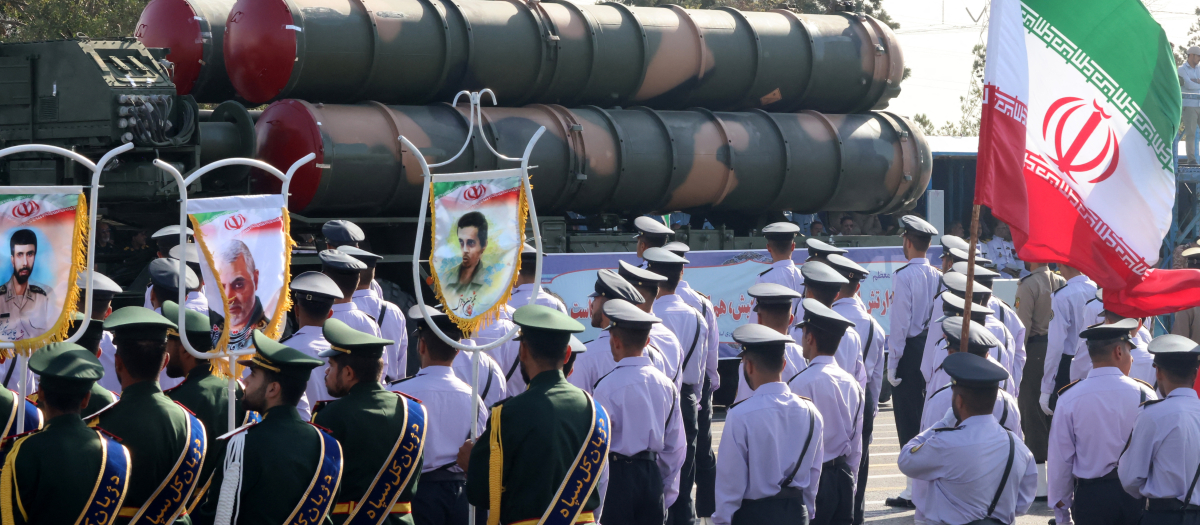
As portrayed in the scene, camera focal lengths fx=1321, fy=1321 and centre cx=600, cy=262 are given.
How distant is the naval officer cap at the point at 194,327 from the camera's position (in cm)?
499

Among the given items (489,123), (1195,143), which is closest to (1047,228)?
(489,123)

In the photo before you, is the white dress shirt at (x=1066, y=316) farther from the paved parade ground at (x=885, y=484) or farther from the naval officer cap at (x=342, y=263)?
the naval officer cap at (x=342, y=263)

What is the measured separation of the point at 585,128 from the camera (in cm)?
1219

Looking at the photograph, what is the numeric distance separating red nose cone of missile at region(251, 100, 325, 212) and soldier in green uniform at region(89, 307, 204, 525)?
20.4ft

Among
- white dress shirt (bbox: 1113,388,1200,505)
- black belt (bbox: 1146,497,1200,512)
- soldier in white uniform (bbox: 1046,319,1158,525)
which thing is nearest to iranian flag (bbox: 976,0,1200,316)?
soldier in white uniform (bbox: 1046,319,1158,525)

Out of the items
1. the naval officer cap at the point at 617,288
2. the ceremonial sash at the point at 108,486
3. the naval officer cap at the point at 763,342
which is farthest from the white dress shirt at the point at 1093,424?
the ceremonial sash at the point at 108,486

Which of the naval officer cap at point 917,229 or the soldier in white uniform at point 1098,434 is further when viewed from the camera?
the naval officer cap at point 917,229

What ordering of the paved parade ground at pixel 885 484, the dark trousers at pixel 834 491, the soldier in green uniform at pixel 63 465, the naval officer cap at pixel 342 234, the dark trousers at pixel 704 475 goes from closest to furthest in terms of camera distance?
the soldier in green uniform at pixel 63 465
the dark trousers at pixel 834 491
the dark trousers at pixel 704 475
the paved parade ground at pixel 885 484
the naval officer cap at pixel 342 234

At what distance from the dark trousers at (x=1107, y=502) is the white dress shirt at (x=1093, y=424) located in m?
0.06

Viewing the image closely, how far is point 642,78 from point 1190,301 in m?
7.61

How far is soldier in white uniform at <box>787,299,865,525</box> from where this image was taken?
230 inches

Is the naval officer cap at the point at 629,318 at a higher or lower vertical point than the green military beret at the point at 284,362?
lower

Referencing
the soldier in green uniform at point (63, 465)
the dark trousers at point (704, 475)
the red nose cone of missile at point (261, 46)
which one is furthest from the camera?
the red nose cone of missile at point (261, 46)

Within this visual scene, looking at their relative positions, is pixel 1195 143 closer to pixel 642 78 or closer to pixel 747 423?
pixel 642 78
